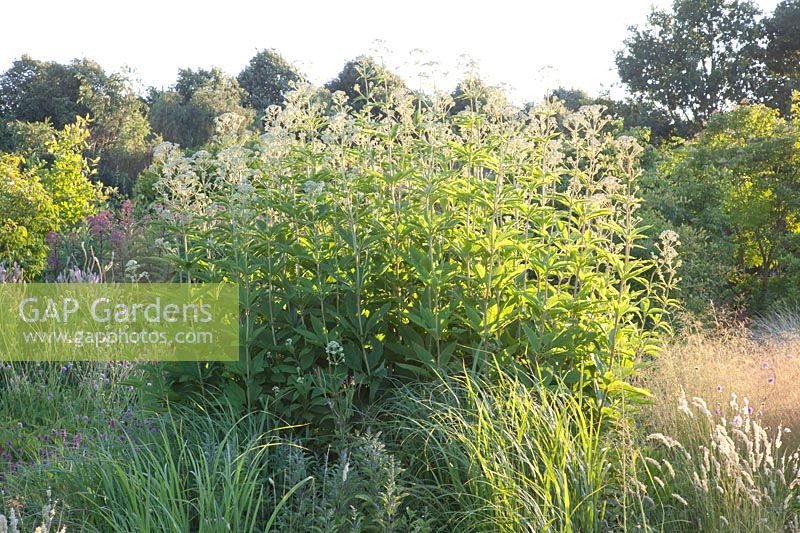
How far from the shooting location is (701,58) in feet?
87.5

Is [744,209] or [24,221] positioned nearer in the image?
[24,221]

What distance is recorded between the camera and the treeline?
376 inches

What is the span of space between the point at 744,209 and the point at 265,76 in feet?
99.1

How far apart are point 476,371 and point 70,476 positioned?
2087 mm

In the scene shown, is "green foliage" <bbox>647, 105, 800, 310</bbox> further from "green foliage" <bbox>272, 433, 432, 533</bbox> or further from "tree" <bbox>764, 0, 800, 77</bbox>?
"tree" <bbox>764, 0, 800, 77</bbox>

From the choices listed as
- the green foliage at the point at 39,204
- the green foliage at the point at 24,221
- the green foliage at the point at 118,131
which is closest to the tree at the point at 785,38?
the green foliage at the point at 118,131

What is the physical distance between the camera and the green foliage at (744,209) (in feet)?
33.1

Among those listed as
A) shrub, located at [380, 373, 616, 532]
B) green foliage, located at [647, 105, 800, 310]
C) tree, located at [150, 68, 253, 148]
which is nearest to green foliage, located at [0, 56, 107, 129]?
tree, located at [150, 68, 253, 148]

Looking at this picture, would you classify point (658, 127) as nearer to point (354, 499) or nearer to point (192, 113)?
point (192, 113)

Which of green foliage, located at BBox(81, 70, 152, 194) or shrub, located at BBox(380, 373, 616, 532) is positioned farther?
green foliage, located at BBox(81, 70, 152, 194)

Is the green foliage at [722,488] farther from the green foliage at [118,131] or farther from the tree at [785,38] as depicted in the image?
the tree at [785,38]

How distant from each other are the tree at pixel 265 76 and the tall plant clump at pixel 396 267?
3360 centimetres

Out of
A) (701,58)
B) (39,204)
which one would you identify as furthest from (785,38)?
(39,204)

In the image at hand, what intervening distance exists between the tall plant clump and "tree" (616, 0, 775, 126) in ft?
80.1
